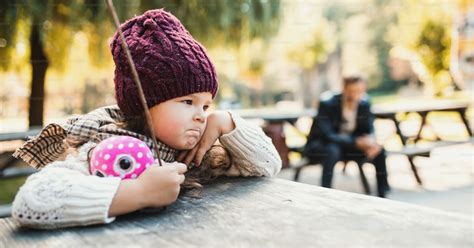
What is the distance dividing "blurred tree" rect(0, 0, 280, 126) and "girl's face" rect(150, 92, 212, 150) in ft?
16.0

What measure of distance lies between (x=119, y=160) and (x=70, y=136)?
0.24 meters

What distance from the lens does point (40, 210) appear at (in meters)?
0.89

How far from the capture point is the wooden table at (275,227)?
0.78 meters

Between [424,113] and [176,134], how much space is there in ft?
18.1

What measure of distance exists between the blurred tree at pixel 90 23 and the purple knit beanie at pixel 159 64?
188 inches

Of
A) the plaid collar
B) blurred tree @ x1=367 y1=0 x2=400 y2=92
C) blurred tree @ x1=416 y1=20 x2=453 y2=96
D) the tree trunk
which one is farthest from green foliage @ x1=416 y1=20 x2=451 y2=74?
the plaid collar

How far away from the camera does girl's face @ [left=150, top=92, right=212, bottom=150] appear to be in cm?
119

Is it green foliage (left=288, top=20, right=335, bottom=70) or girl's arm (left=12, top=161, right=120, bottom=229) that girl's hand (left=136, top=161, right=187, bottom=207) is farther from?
green foliage (left=288, top=20, right=335, bottom=70)

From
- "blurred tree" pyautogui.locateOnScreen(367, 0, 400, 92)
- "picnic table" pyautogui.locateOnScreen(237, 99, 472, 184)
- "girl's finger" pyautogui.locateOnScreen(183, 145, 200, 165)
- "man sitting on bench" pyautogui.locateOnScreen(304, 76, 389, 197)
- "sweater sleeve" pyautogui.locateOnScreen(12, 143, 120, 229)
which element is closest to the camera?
"sweater sleeve" pyautogui.locateOnScreen(12, 143, 120, 229)

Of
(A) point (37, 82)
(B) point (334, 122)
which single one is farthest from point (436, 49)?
(A) point (37, 82)

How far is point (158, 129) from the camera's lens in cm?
120

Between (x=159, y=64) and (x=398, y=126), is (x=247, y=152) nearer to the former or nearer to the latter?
(x=159, y=64)

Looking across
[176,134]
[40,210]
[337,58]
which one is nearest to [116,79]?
[176,134]

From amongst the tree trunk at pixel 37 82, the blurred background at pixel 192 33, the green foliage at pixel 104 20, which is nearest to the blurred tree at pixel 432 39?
the blurred background at pixel 192 33
